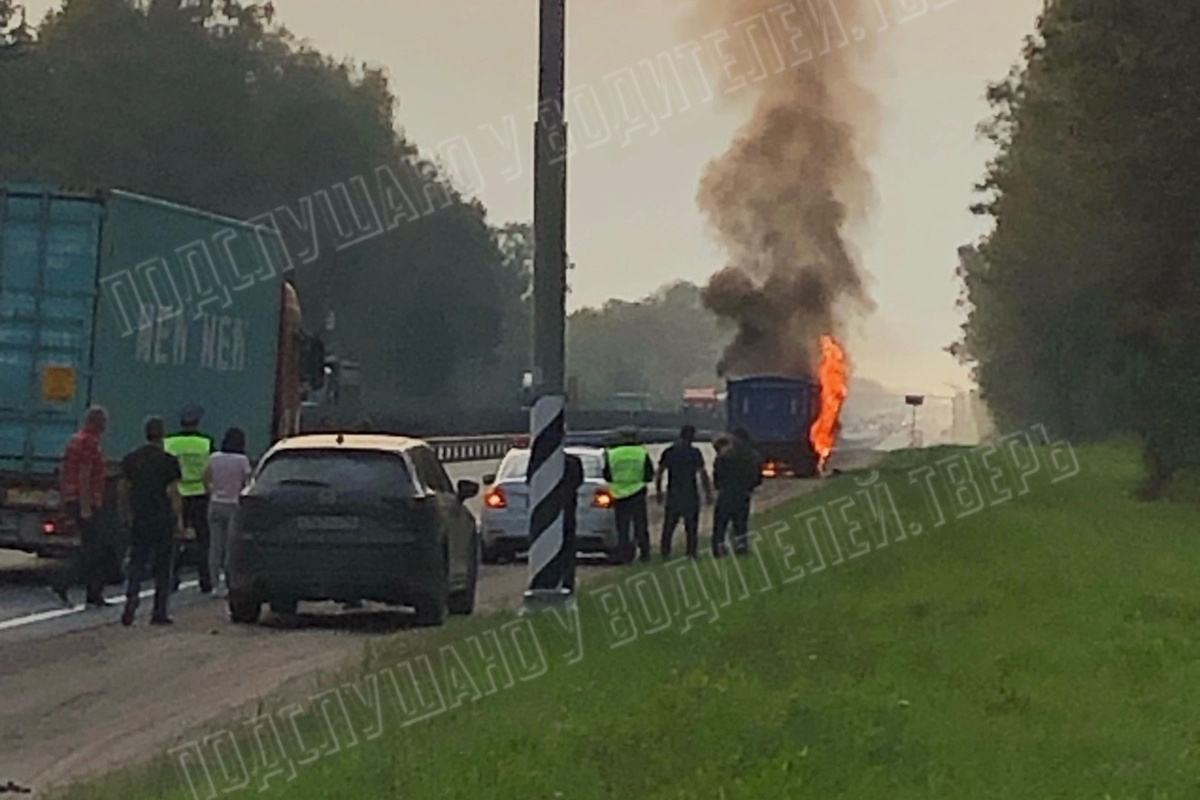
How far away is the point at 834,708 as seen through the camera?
13820 mm

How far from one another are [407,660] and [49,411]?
27.8 feet

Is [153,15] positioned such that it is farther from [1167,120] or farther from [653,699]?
[653,699]

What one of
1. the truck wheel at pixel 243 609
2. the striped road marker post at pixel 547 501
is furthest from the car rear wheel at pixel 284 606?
the striped road marker post at pixel 547 501

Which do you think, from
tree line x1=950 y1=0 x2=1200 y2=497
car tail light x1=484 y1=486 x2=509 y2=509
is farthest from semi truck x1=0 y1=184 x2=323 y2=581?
tree line x1=950 y1=0 x2=1200 y2=497

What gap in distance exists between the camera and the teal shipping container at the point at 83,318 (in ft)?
81.9

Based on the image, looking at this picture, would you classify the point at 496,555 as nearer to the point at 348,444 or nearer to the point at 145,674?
the point at 348,444

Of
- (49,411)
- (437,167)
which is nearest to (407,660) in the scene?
(49,411)

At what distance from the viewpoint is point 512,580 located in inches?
1153

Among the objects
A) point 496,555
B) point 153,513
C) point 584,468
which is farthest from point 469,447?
point 153,513

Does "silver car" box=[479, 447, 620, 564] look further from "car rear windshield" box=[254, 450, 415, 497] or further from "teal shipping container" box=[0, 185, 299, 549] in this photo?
"car rear windshield" box=[254, 450, 415, 497]

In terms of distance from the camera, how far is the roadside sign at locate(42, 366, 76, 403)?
25016 millimetres

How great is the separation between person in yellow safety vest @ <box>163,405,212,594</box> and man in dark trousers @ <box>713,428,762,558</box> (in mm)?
6365

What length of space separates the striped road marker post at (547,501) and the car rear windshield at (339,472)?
1.07 metres

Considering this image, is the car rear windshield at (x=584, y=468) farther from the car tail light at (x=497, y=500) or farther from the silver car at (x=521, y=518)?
the car tail light at (x=497, y=500)
